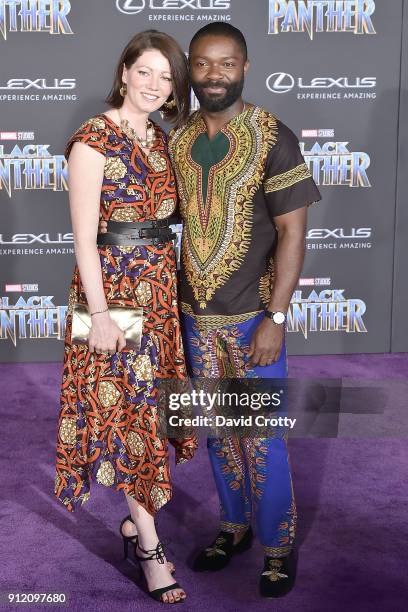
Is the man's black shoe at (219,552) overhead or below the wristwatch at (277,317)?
below

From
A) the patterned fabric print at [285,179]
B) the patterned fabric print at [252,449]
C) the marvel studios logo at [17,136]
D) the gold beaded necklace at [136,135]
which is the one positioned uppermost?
the marvel studios logo at [17,136]

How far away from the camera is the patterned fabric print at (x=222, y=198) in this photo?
7.84 ft

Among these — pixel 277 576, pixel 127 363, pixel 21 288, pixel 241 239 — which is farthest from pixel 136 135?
pixel 21 288

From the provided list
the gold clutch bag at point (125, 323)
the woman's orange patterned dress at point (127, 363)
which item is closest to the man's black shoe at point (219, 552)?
the woman's orange patterned dress at point (127, 363)

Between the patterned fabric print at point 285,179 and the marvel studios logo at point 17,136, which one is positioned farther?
the marvel studios logo at point 17,136

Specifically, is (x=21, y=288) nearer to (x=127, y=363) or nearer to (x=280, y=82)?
(x=280, y=82)

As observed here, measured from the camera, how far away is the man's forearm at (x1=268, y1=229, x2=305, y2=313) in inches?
94.2

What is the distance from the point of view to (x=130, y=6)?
Answer: 4703 millimetres

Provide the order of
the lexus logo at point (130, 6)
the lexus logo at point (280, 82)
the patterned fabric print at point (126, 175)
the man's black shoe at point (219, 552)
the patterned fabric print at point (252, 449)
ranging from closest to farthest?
the patterned fabric print at point (126, 175), the patterned fabric print at point (252, 449), the man's black shoe at point (219, 552), the lexus logo at point (130, 6), the lexus logo at point (280, 82)

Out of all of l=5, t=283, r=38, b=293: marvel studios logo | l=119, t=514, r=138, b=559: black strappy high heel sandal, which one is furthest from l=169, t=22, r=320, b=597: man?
l=5, t=283, r=38, b=293: marvel studios logo

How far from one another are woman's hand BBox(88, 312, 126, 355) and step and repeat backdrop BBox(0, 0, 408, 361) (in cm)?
261

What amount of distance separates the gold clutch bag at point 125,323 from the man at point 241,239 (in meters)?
0.19

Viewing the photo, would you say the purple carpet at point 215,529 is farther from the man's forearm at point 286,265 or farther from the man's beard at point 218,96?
the man's beard at point 218,96

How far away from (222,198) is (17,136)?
271cm
